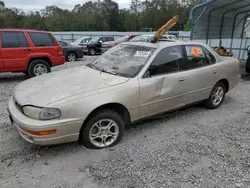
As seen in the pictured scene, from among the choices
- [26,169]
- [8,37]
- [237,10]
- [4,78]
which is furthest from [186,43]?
[237,10]

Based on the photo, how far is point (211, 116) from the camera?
4297 millimetres

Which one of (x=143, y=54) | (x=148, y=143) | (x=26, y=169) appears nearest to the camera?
(x=26, y=169)

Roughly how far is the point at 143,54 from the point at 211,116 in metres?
2.00

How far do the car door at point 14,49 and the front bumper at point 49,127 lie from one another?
4518 millimetres

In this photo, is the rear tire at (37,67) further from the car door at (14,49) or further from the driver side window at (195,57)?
the driver side window at (195,57)

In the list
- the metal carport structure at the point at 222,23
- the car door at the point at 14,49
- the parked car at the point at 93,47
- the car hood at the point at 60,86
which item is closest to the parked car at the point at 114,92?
the car hood at the point at 60,86

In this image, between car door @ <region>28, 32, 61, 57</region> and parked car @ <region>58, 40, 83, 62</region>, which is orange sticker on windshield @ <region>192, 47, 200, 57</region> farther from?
parked car @ <region>58, 40, 83, 62</region>

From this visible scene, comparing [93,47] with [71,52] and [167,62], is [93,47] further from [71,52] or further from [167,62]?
[167,62]

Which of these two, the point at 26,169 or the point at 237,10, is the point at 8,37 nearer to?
the point at 26,169

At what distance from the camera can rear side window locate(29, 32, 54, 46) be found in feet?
22.9

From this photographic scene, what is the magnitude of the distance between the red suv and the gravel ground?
333 centimetres

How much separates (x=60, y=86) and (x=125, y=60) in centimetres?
121

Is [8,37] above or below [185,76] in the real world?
above

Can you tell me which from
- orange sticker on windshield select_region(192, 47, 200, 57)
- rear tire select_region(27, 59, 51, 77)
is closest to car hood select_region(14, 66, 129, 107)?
orange sticker on windshield select_region(192, 47, 200, 57)
